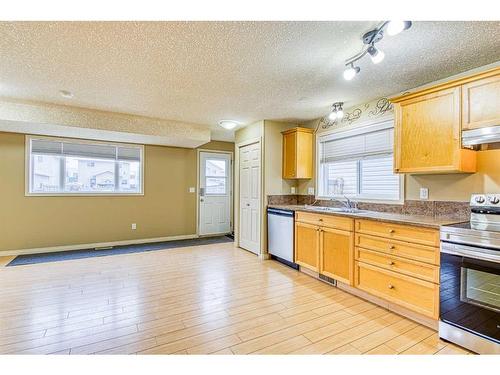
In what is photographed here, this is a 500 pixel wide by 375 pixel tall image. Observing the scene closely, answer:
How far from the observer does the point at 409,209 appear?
2.90 meters

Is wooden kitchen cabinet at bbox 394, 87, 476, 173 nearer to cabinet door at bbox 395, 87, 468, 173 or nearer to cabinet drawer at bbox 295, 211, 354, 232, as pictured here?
cabinet door at bbox 395, 87, 468, 173

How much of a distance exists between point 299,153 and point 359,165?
3.05ft

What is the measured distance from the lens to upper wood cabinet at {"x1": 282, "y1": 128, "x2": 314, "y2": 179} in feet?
13.5

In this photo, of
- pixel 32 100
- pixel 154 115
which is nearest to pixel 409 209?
pixel 154 115

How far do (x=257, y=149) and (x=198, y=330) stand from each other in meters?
2.99

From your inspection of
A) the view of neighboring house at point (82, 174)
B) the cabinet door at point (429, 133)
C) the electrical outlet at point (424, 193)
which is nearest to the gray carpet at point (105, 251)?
the view of neighboring house at point (82, 174)

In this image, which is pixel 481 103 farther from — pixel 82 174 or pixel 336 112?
pixel 82 174

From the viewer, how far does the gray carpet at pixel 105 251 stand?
4055 millimetres

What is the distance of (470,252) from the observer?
6.01 feet

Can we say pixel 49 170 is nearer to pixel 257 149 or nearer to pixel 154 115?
pixel 154 115

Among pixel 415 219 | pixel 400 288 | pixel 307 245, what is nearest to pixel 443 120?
pixel 415 219

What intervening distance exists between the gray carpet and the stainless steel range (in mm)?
4143

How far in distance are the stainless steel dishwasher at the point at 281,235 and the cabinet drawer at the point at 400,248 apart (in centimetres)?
116

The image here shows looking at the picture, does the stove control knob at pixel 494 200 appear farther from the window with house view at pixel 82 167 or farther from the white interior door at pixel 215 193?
the window with house view at pixel 82 167
